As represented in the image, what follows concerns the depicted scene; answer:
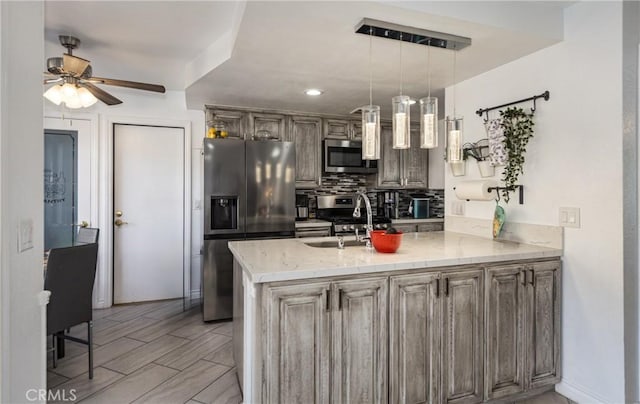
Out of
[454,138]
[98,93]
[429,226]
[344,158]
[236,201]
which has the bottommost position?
[429,226]

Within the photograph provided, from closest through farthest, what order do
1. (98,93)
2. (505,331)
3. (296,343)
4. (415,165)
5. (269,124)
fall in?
(296,343), (505,331), (98,93), (269,124), (415,165)

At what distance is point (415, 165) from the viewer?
4996 mm

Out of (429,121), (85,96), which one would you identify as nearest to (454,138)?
(429,121)

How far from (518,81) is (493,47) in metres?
0.40

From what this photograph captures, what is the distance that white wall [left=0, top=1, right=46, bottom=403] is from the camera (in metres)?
Answer: 1.19

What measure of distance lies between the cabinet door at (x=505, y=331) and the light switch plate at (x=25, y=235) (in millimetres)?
2224

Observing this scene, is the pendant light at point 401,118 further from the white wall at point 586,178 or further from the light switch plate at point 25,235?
the light switch plate at point 25,235

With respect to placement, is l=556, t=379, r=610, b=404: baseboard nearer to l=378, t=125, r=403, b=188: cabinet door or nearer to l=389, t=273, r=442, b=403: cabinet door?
l=389, t=273, r=442, b=403: cabinet door

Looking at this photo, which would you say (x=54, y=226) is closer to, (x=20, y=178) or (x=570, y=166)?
(x=20, y=178)

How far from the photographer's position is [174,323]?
360cm

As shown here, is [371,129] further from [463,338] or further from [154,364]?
[154,364]

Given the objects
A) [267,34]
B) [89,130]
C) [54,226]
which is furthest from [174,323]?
[267,34]

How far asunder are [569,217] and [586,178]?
262mm

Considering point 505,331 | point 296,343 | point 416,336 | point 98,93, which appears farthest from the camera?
point 98,93
